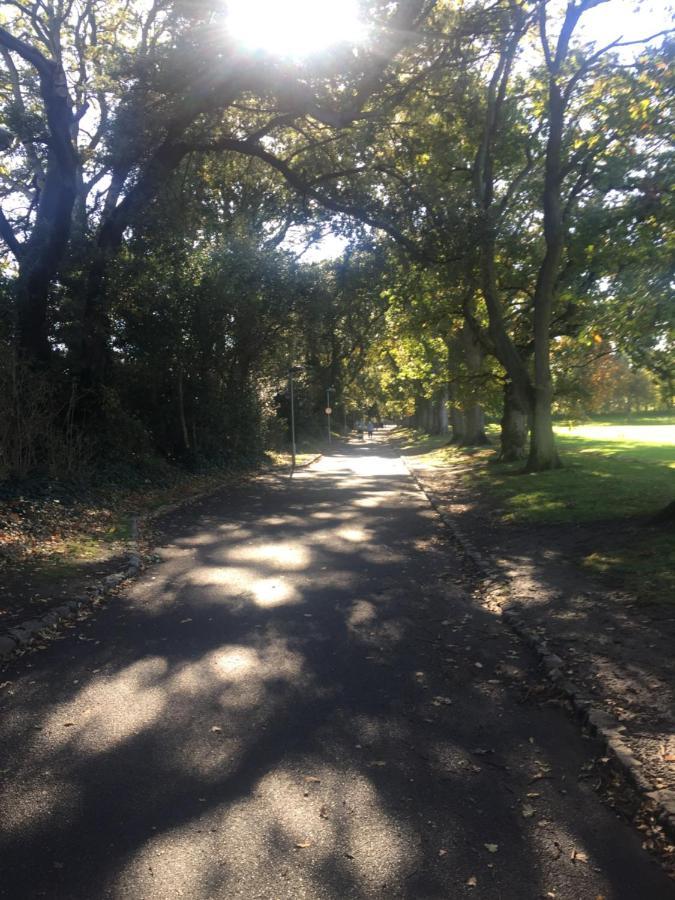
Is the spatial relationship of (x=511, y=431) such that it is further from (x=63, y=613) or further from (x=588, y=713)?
(x=588, y=713)

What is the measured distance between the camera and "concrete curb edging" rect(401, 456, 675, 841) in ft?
11.6

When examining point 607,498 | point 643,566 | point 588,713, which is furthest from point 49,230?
point 588,713

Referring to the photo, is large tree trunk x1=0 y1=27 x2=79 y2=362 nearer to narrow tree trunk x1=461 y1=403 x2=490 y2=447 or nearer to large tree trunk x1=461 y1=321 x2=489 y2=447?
large tree trunk x1=461 y1=321 x2=489 y2=447

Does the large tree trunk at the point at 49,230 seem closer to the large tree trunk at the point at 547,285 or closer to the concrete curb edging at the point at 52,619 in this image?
the concrete curb edging at the point at 52,619

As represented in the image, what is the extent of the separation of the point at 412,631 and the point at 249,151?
48.8 ft

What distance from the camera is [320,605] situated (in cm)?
771

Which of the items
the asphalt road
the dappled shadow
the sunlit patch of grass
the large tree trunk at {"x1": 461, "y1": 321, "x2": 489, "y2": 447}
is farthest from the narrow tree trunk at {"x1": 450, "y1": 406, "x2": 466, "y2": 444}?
the asphalt road

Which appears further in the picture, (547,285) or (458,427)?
(458,427)

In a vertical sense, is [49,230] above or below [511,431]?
above

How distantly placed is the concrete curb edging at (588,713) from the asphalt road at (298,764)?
15 centimetres

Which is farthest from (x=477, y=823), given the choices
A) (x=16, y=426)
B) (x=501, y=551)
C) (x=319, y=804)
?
(x=16, y=426)

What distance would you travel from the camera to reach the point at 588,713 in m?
4.67

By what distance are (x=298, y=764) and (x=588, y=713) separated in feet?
6.69

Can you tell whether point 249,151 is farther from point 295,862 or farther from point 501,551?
point 295,862
